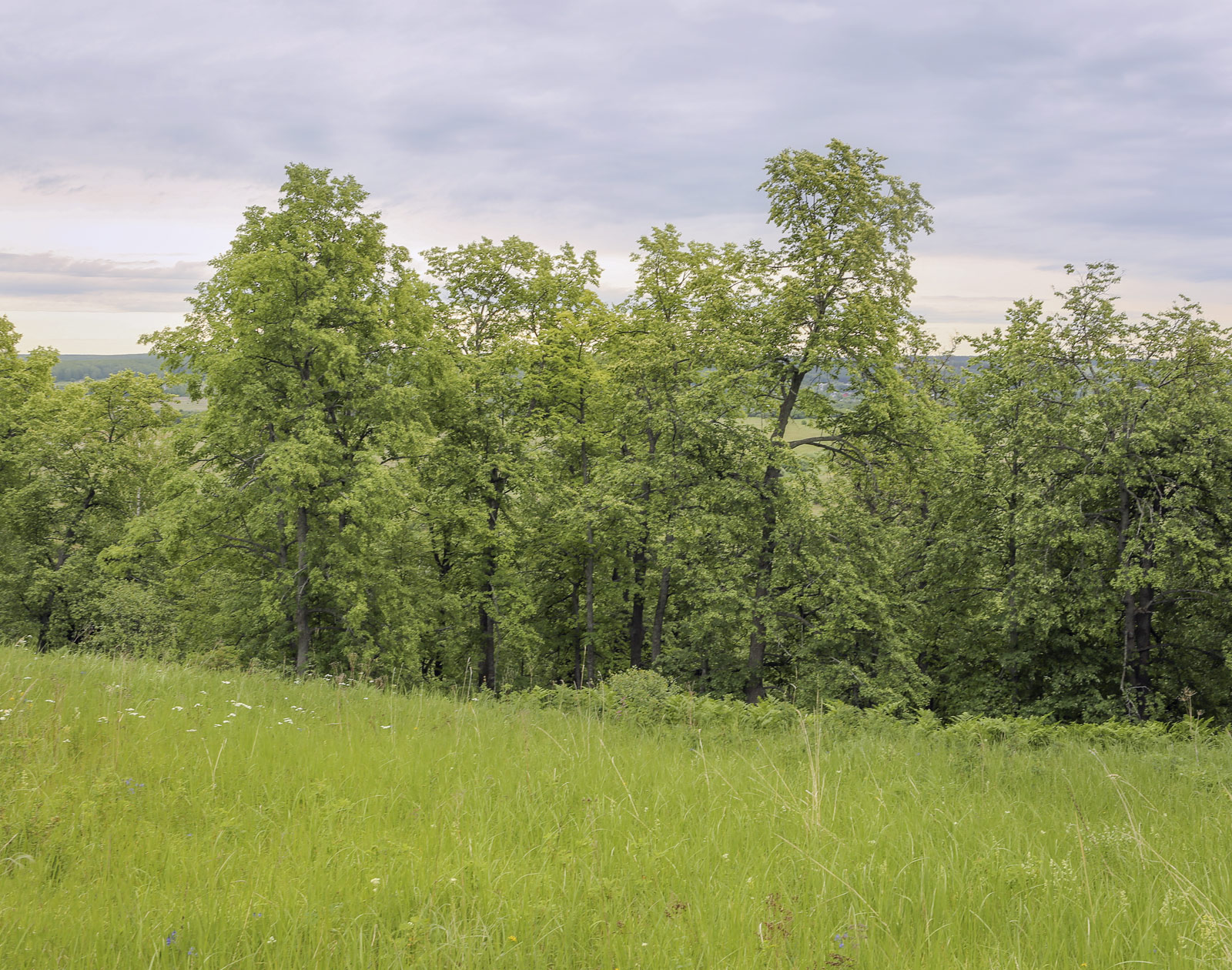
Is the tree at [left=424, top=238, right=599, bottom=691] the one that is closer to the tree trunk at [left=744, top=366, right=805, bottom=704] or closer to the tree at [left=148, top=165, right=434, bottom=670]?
the tree at [left=148, top=165, right=434, bottom=670]

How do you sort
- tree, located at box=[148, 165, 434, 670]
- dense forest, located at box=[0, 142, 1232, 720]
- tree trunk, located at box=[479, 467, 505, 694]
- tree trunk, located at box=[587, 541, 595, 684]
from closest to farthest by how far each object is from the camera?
dense forest, located at box=[0, 142, 1232, 720], tree, located at box=[148, 165, 434, 670], tree trunk, located at box=[479, 467, 505, 694], tree trunk, located at box=[587, 541, 595, 684]

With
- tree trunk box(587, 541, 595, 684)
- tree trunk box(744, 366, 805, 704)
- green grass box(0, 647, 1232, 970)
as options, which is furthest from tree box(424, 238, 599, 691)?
green grass box(0, 647, 1232, 970)

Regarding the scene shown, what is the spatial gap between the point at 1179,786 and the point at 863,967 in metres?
4.57

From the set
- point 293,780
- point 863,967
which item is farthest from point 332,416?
point 863,967

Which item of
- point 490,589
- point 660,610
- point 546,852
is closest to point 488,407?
point 490,589

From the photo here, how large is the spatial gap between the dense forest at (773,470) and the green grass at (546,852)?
11219 millimetres

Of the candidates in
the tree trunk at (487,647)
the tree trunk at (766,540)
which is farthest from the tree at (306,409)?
the tree trunk at (766,540)

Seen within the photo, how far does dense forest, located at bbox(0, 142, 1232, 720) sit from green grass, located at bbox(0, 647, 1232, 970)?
1122cm

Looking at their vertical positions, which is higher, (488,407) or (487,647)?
(488,407)

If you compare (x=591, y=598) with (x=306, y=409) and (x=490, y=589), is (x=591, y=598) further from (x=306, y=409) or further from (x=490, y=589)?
(x=306, y=409)

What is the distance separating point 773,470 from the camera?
20.8m

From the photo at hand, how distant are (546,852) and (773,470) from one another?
702 inches

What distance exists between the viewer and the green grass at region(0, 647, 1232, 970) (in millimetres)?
2955

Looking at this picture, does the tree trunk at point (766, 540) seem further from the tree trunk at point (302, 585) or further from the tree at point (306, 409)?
the tree trunk at point (302, 585)
